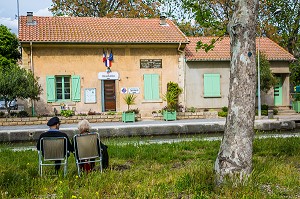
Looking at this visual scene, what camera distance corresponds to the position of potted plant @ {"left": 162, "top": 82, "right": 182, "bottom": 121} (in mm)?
18258

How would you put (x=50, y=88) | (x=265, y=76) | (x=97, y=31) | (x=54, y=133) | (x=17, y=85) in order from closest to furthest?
(x=54, y=133) → (x=17, y=85) → (x=50, y=88) → (x=265, y=76) → (x=97, y=31)

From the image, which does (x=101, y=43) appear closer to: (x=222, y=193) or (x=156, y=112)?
(x=156, y=112)

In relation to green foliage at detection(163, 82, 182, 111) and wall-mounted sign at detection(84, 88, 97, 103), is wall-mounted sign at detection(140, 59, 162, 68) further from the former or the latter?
wall-mounted sign at detection(84, 88, 97, 103)

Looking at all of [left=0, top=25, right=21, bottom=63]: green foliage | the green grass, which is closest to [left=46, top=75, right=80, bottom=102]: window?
[left=0, top=25, right=21, bottom=63]: green foliage

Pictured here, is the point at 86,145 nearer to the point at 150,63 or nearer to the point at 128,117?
the point at 128,117

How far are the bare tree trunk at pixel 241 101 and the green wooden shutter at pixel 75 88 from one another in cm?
1528

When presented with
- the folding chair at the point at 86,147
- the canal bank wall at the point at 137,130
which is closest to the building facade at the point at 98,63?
the canal bank wall at the point at 137,130

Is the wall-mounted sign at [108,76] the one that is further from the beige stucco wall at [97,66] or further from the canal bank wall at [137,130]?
the canal bank wall at [137,130]

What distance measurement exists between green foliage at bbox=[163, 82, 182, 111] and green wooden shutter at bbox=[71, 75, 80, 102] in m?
4.61

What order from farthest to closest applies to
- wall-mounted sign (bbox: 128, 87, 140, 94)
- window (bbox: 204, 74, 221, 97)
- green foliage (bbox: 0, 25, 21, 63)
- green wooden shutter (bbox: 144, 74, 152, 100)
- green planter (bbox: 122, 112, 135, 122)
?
green foliage (bbox: 0, 25, 21, 63) → window (bbox: 204, 74, 221, 97) → green wooden shutter (bbox: 144, 74, 152, 100) → wall-mounted sign (bbox: 128, 87, 140, 94) → green planter (bbox: 122, 112, 135, 122)

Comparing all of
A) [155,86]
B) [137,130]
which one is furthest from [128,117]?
[137,130]

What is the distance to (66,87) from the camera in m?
19.5

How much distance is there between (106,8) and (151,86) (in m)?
13.5

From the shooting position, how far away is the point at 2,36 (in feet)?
97.8
